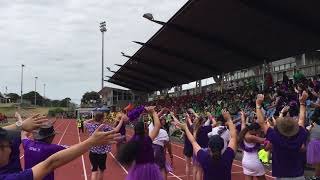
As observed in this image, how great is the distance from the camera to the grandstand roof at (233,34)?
19266 millimetres

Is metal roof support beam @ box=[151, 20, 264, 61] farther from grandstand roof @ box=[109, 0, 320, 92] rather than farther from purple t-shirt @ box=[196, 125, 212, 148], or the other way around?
purple t-shirt @ box=[196, 125, 212, 148]

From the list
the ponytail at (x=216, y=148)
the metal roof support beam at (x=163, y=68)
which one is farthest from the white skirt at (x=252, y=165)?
the metal roof support beam at (x=163, y=68)

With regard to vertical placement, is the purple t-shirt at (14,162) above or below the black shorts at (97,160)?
above

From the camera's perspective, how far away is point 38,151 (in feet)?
17.8

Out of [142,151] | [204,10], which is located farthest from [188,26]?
[142,151]

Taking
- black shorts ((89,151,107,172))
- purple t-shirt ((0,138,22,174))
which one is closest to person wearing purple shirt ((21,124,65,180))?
purple t-shirt ((0,138,22,174))

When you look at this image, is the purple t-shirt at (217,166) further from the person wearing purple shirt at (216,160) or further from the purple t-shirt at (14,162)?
the purple t-shirt at (14,162)

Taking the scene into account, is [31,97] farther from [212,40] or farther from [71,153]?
[71,153]

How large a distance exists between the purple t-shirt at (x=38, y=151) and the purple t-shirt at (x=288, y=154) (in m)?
2.71

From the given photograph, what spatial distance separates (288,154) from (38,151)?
3.10m

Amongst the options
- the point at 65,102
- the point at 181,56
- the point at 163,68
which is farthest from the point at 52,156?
the point at 65,102

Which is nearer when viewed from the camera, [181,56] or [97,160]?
[97,160]

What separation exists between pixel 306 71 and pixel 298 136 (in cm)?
2221

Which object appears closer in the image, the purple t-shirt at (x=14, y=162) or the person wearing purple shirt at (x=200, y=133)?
the purple t-shirt at (x=14, y=162)
